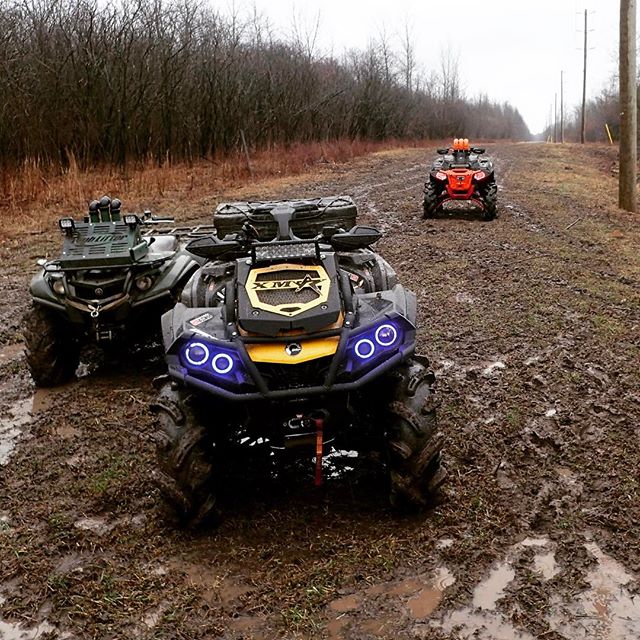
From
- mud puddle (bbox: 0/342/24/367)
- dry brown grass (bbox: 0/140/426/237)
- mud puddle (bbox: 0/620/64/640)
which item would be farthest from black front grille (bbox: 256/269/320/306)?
dry brown grass (bbox: 0/140/426/237)

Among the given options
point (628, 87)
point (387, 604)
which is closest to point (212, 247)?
point (387, 604)

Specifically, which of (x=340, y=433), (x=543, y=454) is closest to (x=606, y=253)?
(x=543, y=454)

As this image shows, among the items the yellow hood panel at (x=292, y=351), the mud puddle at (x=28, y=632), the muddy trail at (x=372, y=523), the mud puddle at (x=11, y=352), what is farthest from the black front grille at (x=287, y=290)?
the mud puddle at (x=11, y=352)

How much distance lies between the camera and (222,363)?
3100 millimetres

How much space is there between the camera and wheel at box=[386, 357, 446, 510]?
320 cm

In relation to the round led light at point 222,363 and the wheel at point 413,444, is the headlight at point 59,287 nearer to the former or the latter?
the round led light at point 222,363

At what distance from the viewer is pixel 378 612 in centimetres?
278

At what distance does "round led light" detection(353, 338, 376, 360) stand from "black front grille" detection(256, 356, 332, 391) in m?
0.12

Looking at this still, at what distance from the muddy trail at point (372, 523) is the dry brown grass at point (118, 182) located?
25.0ft

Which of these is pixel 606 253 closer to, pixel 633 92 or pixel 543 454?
pixel 633 92

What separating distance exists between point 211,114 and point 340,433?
18832 mm

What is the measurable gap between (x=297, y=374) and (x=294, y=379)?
0.08ft

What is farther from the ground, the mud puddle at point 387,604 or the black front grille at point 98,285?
the black front grille at point 98,285

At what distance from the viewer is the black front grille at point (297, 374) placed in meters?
3.12
